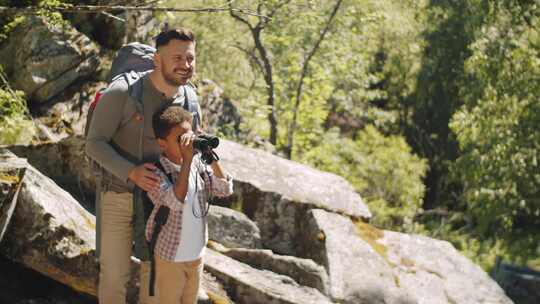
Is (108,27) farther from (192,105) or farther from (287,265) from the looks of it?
(192,105)

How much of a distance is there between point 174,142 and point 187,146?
6.6 inches

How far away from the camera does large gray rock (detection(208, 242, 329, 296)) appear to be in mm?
7133

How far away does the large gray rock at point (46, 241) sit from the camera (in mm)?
5391

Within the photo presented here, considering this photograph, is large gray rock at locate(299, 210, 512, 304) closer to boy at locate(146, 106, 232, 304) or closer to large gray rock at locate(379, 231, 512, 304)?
large gray rock at locate(379, 231, 512, 304)

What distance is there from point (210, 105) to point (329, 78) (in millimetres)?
8457

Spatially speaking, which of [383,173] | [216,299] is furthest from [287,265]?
[383,173]

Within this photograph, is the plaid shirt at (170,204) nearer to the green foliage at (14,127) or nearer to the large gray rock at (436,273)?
the green foliage at (14,127)

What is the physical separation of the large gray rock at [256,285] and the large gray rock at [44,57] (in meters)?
4.49

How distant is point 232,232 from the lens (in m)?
7.76

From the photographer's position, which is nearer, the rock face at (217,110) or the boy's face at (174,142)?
the boy's face at (174,142)

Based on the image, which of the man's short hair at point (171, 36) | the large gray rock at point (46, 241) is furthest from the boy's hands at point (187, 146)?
the large gray rock at point (46, 241)

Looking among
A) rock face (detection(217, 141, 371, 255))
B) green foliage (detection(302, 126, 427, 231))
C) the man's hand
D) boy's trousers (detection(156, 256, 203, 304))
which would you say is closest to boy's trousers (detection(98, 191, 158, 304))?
boy's trousers (detection(156, 256, 203, 304))

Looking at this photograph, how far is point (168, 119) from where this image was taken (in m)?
4.00

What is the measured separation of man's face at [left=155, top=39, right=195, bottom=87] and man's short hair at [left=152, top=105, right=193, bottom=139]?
0.24 meters
